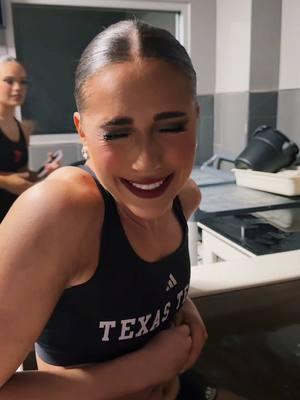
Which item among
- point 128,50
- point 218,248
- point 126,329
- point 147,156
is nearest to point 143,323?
point 126,329

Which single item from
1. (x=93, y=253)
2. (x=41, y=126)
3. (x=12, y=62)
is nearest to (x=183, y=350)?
(x=93, y=253)

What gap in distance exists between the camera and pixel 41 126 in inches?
103

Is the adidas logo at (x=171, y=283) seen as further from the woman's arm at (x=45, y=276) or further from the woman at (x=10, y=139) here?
the woman at (x=10, y=139)

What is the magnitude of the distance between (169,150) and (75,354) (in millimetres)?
290

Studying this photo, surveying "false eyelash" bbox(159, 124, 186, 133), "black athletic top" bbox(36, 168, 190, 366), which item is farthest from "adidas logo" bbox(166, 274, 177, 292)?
"false eyelash" bbox(159, 124, 186, 133)

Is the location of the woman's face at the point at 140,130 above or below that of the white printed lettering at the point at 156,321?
above

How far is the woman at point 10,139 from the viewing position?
1.67m

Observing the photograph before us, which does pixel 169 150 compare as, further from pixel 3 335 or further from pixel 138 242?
pixel 3 335

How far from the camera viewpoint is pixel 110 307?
20.9 inches

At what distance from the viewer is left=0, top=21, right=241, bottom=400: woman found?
458 millimetres

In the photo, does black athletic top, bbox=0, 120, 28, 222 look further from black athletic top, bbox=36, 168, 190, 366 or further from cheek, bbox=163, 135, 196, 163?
cheek, bbox=163, 135, 196, 163

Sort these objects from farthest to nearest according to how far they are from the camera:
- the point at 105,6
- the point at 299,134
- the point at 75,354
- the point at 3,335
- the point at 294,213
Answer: the point at 105,6 → the point at 299,134 → the point at 294,213 → the point at 75,354 → the point at 3,335

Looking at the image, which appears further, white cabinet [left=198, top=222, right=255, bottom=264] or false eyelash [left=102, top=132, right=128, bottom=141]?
white cabinet [left=198, top=222, right=255, bottom=264]

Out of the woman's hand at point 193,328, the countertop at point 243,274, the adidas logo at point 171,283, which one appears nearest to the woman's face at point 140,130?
the adidas logo at point 171,283
